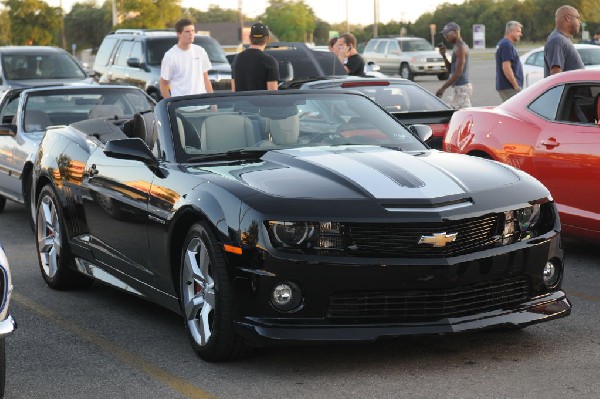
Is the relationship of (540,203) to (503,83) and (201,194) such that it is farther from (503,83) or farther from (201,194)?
(503,83)

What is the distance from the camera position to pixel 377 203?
6.07 m

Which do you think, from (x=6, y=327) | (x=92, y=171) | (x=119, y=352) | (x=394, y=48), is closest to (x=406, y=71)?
(x=394, y=48)

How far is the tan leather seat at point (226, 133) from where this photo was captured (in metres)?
7.34

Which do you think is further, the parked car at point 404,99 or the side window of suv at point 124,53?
the side window of suv at point 124,53

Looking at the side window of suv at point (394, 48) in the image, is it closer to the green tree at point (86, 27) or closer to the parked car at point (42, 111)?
the parked car at point (42, 111)

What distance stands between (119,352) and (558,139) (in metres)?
4.16

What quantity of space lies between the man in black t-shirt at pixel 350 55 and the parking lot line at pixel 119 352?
34.0 ft

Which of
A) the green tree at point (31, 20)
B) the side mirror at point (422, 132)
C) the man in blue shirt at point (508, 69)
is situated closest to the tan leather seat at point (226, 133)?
the side mirror at point (422, 132)

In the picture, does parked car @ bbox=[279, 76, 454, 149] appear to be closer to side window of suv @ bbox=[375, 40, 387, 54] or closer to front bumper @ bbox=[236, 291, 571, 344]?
front bumper @ bbox=[236, 291, 571, 344]

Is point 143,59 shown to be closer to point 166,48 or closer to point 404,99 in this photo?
point 166,48

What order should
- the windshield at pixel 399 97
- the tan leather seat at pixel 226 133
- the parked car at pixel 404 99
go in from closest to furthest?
the tan leather seat at pixel 226 133, the parked car at pixel 404 99, the windshield at pixel 399 97

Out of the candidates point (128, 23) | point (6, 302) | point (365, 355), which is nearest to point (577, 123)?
point (365, 355)

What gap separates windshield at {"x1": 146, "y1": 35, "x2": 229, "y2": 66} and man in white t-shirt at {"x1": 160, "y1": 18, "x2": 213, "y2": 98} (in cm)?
981

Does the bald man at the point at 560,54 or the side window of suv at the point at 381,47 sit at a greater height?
the bald man at the point at 560,54
